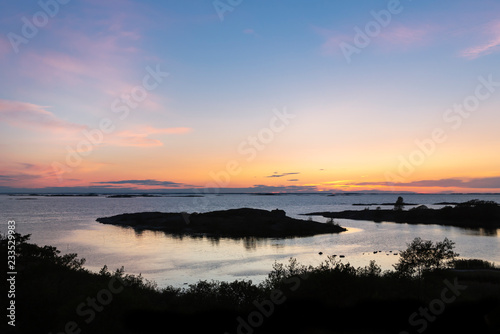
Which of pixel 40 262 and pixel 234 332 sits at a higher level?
pixel 40 262

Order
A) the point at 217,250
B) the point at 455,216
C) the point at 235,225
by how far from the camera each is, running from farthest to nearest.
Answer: the point at 455,216 < the point at 235,225 < the point at 217,250

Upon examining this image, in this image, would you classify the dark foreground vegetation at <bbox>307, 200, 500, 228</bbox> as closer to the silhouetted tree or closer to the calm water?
the calm water

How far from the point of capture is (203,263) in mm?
62062

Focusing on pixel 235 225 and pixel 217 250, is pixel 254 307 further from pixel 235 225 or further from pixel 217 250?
pixel 235 225

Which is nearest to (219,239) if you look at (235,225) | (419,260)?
(235,225)

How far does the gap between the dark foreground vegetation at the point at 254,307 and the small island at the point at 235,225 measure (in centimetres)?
6741

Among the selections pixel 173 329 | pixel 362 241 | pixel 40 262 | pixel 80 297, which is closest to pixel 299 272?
pixel 173 329

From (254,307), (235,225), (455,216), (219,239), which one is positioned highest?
(254,307)

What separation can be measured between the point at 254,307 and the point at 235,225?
257ft

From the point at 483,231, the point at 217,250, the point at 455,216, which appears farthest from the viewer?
the point at 455,216

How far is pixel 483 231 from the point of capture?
10894 cm

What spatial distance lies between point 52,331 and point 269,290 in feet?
54.9

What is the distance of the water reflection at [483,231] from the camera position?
102 meters

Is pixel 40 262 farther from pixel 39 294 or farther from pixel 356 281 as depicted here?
pixel 356 281
